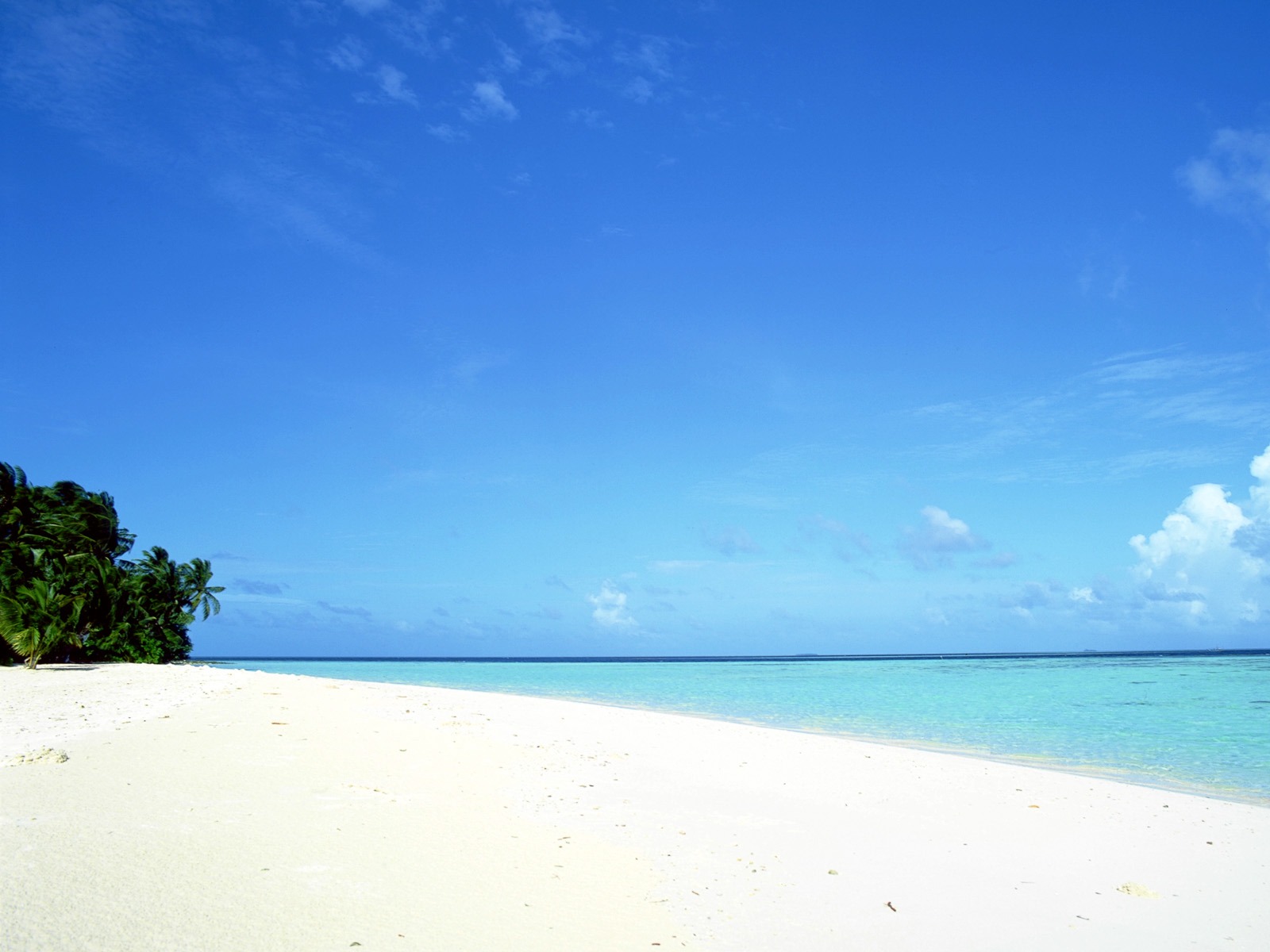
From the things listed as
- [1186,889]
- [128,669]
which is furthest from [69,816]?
[128,669]

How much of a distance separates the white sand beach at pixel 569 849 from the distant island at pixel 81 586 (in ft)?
71.8

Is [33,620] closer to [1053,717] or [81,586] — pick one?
[81,586]

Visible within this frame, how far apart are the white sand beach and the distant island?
21.9 meters

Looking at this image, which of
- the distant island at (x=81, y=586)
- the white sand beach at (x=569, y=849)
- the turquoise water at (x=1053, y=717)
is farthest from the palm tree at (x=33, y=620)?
the white sand beach at (x=569, y=849)

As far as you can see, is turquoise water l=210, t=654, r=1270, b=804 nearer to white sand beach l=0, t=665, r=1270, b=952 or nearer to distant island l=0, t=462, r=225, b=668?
white sand beach l=0, t=665, r=1270, b=952

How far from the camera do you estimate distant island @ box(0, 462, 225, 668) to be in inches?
1255

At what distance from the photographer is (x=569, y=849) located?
7.90 metres

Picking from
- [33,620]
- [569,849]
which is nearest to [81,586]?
[33,620]

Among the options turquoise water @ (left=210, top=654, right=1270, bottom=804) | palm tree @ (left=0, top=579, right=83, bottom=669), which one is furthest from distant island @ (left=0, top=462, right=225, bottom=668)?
turquoise water @ (left=210, top=654, right=1270, bottom=804)

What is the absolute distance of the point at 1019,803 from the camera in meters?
11.1

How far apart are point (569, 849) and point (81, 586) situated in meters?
36.2

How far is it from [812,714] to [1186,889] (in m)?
20.0

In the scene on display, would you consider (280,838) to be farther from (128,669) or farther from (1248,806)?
(128,669)

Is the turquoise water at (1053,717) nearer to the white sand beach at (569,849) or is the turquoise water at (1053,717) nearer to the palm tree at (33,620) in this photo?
the white sand beach at (569,849)
